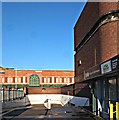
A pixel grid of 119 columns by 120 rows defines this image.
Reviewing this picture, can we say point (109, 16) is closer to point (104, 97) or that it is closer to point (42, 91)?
point (104, 97)

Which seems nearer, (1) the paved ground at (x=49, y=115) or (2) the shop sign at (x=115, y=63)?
(2) the shop sign at (x=115, y=63)

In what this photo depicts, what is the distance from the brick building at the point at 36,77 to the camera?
84.0 m

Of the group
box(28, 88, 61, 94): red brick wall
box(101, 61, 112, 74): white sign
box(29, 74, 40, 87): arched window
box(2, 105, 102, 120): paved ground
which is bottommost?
box(2, 105, 102, 120): paved ground

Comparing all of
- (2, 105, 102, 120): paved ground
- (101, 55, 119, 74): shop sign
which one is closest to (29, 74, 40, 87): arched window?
(2, 105, 102, 120): paved ground

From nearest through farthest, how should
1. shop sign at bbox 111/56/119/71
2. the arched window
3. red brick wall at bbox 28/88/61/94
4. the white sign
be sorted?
shop sign at bbox 111/56/119/71, the white sign, red brick wall at bbox 28/88/61/94, the arched window

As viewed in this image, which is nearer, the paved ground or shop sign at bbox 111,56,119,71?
shop sign at bbox 111,56,119,71

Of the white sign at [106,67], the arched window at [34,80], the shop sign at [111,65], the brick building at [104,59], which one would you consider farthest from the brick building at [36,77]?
the shop sign at [111,65]

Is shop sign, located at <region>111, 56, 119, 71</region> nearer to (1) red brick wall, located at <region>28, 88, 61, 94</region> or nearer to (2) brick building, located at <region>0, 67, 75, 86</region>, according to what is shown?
(1) red brick wall, located at <region>28, 88, 61, 94</region>

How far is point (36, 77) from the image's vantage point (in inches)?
3361

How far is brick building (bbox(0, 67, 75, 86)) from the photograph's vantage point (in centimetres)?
8400

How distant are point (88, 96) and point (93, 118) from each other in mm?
16530

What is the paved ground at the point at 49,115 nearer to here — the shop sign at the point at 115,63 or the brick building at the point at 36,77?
the shop sign at the point at 115,63

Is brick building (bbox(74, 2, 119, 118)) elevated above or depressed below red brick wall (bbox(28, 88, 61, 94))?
above

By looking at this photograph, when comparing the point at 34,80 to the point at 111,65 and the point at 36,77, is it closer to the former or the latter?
the point at 36,77
